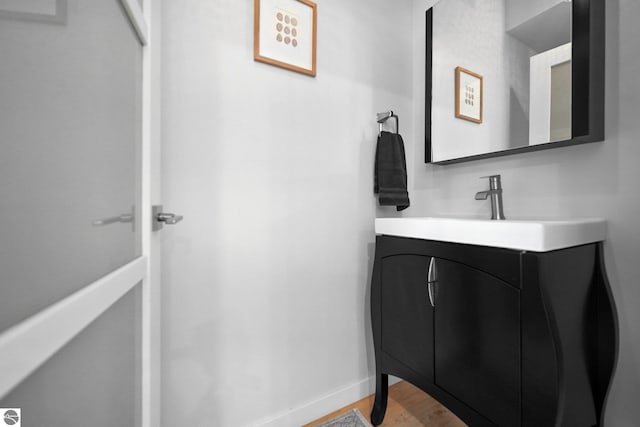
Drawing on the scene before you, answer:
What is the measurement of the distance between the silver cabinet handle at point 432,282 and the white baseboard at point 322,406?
720mm

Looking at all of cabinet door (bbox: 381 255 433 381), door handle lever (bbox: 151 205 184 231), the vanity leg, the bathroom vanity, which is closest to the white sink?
the bathroom vanity

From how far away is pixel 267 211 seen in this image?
45.4 inches

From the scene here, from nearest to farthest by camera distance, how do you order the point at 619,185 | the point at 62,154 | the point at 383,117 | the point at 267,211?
the point at 62,154, the point at 619,185, the point at 267,211, the point at 383,117

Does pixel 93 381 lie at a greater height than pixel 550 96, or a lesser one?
lesser

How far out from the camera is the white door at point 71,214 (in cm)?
31

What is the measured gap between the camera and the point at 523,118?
43.7 inches

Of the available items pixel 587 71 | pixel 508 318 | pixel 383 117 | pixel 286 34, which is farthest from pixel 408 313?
pixel 286 34

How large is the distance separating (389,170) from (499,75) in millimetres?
607

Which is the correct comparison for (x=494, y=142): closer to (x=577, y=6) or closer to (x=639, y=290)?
(x=577, y=6)

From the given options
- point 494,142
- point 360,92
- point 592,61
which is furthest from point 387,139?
point 592,61

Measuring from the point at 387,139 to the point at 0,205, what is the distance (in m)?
1.37

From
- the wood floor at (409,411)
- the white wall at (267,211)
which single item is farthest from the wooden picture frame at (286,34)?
the wood floor at (409,411)

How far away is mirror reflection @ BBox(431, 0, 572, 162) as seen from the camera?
1.00m

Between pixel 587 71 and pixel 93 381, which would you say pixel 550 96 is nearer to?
pixel 587 71
